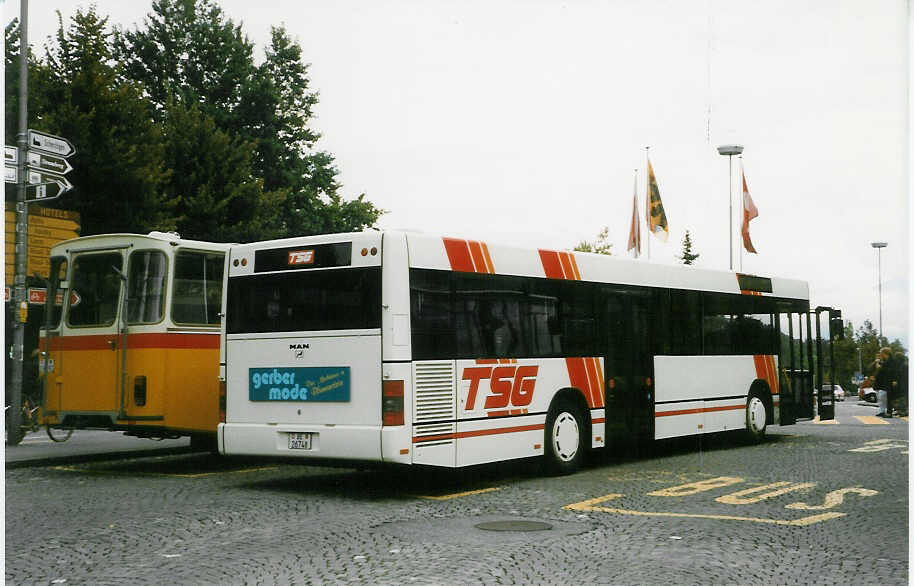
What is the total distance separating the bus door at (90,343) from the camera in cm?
1338

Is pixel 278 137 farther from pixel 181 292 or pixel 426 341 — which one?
pixel 426 341

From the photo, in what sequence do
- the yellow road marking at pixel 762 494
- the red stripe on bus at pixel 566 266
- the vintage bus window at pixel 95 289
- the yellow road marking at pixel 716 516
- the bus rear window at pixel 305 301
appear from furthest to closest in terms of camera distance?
the vintage bus window at pixel 95 289 < the red stripe on bus at pixel 566 266 < the bus rear window at pixel 305 301 < the yellow road marking at pixel 762 494 < the yellow road marking at pixel 716 516

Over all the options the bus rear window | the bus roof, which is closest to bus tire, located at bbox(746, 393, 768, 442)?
the bus roof

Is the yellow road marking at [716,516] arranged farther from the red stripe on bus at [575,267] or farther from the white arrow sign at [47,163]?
the white arrow sign at [47,163]

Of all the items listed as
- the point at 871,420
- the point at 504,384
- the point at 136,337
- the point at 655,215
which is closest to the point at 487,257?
the point at 504,384

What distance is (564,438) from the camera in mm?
12789

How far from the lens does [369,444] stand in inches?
418

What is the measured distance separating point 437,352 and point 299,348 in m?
1.50

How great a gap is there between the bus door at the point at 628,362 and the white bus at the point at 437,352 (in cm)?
2

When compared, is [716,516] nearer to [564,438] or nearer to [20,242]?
[564,438]

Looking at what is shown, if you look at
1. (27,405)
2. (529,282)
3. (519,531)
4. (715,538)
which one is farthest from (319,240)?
(27,405)

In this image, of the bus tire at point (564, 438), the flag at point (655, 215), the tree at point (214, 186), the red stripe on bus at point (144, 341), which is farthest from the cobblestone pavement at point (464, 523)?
the tree at point (214, 186)

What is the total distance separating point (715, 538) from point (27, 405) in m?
14.7

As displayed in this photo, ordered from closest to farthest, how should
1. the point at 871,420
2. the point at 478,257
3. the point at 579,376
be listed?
1. the point at 478,257
2. the point at 579,376
3. the point at 871,420
